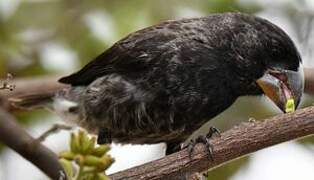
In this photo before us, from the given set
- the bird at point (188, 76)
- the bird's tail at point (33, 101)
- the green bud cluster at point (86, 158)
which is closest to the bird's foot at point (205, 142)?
the bird at point (188, 76)

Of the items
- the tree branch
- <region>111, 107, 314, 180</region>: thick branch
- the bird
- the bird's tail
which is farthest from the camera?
the bird's tail

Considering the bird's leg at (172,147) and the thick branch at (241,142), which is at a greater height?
the thick branch at (241,142)

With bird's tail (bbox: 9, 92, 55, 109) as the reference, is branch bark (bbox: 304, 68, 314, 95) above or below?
above

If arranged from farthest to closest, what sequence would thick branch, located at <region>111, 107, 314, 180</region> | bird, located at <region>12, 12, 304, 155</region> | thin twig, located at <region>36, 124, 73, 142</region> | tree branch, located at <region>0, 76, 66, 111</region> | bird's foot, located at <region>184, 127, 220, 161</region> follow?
tree branch, located at <region>0, 76, 66, 111</region>, bird, located at <region>12, 12, 304, 155</region>, thin twig, located at <region>36, 124, 73, 142</region>, bird's foot, located at <region>184, 127, 220, 161</region>, thick branch, located at <region>111, 107, 314, 180</region>

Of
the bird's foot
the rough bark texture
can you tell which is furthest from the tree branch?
the rough bark texture

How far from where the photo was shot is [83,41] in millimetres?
3666

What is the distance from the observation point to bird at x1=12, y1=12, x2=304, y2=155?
2.97 m

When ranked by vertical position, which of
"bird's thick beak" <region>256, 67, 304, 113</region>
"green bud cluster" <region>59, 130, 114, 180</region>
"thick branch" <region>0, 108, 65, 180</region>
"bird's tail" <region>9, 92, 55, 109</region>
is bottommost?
"bird's tail" <region>9, 92, 55, 109</region>

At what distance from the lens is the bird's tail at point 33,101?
334 centimetres

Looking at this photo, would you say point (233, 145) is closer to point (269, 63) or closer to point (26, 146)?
point (269, 63)

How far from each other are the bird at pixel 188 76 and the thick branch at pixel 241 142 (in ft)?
2.06

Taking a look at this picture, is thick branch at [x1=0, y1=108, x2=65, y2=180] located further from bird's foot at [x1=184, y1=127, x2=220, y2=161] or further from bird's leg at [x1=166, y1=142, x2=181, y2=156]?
bird's leg at [x1=166, y1=142, x2=181, y2=156]

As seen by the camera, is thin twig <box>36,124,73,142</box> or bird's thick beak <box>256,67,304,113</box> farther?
bird's thick beak <box>256,67,304,113</box>

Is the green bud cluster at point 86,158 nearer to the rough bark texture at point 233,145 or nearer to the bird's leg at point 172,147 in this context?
the rough bark texture at point 233,145
